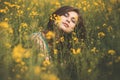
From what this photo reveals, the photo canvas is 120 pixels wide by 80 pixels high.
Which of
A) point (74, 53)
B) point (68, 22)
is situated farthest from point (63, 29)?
point (74, 53)

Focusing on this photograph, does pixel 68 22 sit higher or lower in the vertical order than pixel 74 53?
higher

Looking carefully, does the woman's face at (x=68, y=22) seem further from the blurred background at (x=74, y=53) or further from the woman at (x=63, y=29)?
the blurred background at (x=74, y=53)

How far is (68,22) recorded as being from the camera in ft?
13.0

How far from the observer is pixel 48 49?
397 centimetres

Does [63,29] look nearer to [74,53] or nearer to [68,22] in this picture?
[68,22]

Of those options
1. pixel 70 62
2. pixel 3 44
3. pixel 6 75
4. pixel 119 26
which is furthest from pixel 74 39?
pixel 6 75

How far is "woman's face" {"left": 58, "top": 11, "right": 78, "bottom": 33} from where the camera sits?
3.90 meters

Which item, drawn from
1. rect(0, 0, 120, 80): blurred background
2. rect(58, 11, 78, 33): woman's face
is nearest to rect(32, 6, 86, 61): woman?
rect(58, 11, 78, 33): woman's face

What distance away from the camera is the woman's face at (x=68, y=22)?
3896 millimetres

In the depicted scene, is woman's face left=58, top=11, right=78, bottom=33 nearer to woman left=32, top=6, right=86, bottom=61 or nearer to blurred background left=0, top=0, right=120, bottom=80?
woman left=32, top=6, right=86, bottom=61

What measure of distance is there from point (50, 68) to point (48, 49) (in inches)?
43.9

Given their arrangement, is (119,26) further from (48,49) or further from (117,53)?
(48,49)

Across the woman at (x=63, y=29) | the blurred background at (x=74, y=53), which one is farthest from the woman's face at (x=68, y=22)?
the blurred background at (x=74, y=53)

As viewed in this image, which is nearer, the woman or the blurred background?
the blurred background
